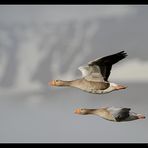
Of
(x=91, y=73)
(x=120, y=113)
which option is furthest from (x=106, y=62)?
(x=120, y=113)

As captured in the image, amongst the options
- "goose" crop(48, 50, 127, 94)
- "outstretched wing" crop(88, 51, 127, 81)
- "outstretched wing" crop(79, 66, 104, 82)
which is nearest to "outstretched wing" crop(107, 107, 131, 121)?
"goose" crop(48, 50, 127, 94)

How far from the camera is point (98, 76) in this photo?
30141 mm

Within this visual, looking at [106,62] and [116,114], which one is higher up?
[106,62]

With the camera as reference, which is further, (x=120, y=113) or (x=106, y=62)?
(x=120, y=113)

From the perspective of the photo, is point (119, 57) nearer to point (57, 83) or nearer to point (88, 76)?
point (88, 76)

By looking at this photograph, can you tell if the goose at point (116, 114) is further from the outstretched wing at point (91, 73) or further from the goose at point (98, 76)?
the outstretched wing at point (91, 73)

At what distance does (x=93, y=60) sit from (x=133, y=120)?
2.74 m

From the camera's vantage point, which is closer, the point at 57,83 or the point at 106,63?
the point at 106,63

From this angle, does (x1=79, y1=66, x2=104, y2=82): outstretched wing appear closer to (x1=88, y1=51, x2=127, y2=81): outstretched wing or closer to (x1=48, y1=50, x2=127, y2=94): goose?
(x1=48, y1=50, x2=127, y2=94): goose

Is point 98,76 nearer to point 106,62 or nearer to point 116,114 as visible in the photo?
point 106,62

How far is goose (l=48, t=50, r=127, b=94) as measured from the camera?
29516 millimetres

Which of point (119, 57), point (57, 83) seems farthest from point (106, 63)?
point (57, 83)

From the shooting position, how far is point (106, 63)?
29797 mm

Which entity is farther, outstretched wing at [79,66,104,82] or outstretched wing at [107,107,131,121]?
outstretched wing at [107,107,131,121]
